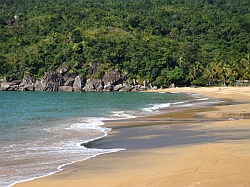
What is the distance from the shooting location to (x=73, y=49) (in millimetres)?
142500

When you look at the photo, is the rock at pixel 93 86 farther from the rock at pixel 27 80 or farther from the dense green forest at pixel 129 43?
the rock at pixel 27 80

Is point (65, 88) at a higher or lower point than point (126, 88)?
higher

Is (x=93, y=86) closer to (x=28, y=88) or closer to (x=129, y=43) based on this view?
(x=28, y=88)

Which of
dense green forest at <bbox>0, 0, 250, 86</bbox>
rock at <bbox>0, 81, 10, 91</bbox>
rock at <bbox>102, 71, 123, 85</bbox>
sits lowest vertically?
rock at <bbox>0, 81, 10, 91</bbox>

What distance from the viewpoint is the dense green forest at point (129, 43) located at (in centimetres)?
12350

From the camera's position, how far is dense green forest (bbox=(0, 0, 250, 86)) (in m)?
124

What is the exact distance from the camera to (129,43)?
14625cm

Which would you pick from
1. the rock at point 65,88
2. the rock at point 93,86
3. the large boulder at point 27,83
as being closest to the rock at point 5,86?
the large boulder at point 27,83

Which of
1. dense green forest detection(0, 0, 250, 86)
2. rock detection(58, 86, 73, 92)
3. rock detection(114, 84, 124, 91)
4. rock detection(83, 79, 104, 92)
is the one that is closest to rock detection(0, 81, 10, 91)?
dense green forest detection(0, 0, 250, 86)

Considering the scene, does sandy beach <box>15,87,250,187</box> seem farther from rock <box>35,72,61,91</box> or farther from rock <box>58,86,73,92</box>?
rock <box>35,72,61,91</box>

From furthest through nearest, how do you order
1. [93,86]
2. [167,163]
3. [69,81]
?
[69,81] → [93,86] → [167,163]

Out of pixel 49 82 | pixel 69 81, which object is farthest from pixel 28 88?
pixel 69 81

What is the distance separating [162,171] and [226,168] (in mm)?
1837

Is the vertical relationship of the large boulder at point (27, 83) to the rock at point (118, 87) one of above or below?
above
